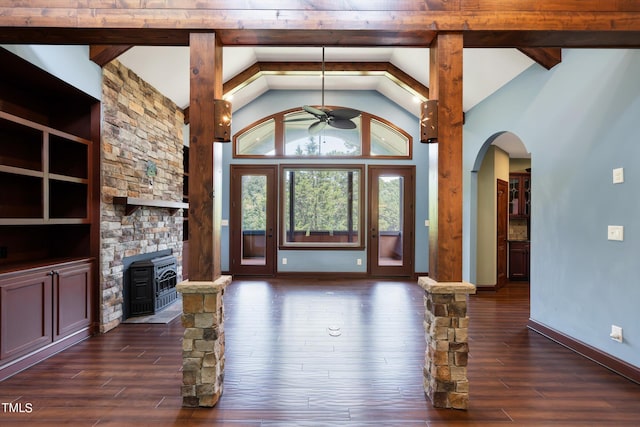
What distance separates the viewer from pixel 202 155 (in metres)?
2.33

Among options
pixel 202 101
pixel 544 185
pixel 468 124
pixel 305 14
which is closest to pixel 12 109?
pixel 202 101

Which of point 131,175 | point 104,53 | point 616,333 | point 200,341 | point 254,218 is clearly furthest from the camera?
point 254,218

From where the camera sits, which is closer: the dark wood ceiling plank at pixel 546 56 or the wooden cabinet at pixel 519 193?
the dark wood ceiling plank at pixel 546 56

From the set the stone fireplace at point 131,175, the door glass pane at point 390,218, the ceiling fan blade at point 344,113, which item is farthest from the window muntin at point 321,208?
the ceiling fan blade at point 344,113

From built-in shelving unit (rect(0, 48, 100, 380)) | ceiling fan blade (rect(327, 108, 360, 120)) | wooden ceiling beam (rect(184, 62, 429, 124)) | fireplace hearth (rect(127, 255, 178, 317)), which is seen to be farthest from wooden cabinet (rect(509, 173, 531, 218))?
built-in shelving unit (rect(0, 48, 100, 380))

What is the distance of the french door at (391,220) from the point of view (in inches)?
280

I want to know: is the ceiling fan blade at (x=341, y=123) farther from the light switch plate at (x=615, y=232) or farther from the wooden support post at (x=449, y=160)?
the light switch plate at (x=615, y=232)

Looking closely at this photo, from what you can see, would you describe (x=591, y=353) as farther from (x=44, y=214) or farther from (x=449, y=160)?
(x=44, y=214)

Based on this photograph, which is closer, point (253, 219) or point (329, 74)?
point (329, 74)

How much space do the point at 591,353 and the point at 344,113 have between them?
3.73 m

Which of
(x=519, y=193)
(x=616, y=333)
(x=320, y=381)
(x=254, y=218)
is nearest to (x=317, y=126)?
(x=254, y=218)

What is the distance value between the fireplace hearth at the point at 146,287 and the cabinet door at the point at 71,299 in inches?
24.0

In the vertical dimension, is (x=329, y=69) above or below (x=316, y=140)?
above

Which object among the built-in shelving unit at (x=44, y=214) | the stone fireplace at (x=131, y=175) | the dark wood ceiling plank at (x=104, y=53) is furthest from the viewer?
the stone fireplace at (x=131, y=175)
